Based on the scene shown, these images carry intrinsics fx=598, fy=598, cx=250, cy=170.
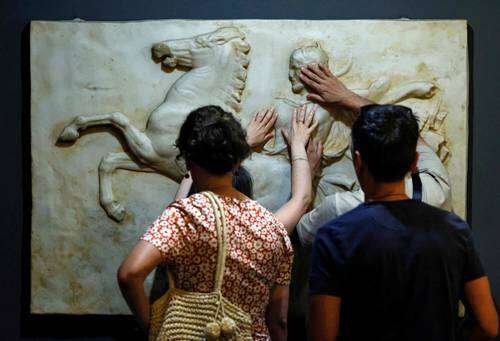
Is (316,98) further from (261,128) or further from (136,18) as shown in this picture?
(136,18)

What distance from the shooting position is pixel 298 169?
2.33 meters

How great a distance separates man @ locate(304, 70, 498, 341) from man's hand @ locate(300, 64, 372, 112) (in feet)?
3.11

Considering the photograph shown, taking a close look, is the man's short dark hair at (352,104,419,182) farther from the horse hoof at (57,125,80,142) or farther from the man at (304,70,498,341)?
the horse hoof at (57,125,80,142)

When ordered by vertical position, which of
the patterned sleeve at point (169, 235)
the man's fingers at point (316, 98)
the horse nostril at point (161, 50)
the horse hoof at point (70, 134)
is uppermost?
the horse nostril at point (161, 50)

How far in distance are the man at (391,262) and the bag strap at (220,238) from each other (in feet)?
0.92

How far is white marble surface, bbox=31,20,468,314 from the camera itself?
2539 millimetres

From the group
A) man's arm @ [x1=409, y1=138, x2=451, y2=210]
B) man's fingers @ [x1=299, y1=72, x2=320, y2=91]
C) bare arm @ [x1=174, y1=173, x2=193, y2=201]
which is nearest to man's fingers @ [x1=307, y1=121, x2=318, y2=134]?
man's fingers @ [x1=299, y1=72, x2=320, y2=91]

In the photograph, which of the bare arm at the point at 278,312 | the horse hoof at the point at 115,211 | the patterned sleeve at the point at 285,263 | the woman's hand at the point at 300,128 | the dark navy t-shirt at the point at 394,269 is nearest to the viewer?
the dark navy t-shirt at the point at 394,269

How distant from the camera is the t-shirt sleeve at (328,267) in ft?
4.78

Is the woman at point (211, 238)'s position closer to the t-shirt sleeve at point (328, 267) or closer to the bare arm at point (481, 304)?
the t-shirt sleeve at point (328, 267)

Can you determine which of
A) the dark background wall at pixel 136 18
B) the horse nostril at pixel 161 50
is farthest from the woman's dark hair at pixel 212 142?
the dark background wall at pixel 136 18

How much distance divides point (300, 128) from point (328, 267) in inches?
43.0

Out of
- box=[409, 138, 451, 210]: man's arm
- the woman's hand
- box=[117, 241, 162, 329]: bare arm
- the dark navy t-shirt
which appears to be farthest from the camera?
the woman's hand

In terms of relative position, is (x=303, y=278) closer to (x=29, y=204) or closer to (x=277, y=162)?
(x=277, y=162)
